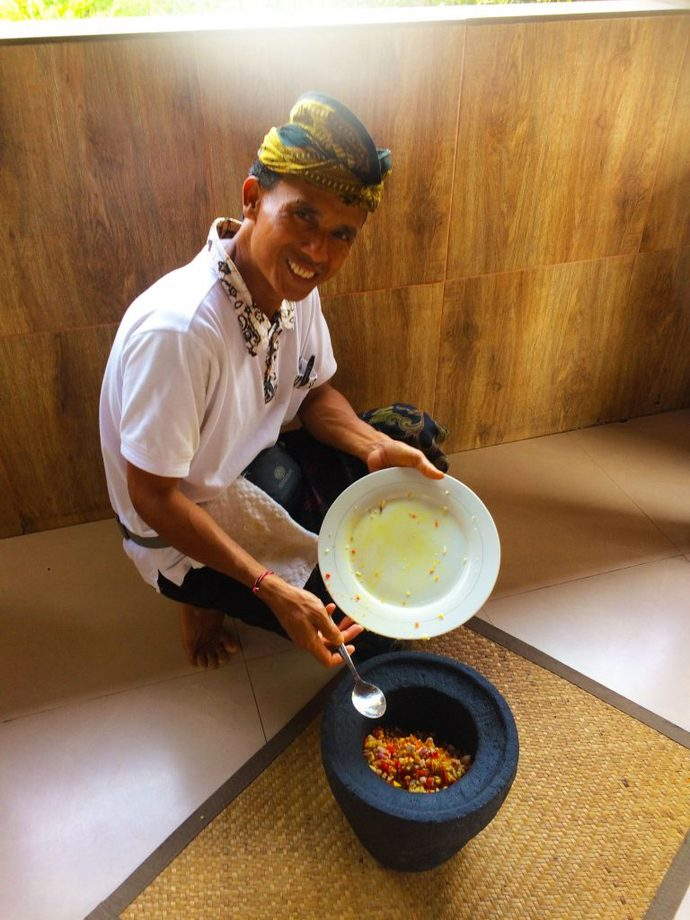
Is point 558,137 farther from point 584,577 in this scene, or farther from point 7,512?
point 7,512

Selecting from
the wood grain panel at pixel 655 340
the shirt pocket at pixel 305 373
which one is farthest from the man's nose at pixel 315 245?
the wood grain panel at pixel 655 340

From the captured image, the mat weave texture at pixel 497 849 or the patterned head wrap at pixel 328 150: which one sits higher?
the patterned head wrap at pixel 328 150

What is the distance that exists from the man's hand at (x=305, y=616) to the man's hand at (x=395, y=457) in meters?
0.33

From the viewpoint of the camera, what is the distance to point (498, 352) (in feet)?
6.58

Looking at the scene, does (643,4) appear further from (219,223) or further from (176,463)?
(176,463)

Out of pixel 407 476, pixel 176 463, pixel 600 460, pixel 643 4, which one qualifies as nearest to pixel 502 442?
pixel 600 460

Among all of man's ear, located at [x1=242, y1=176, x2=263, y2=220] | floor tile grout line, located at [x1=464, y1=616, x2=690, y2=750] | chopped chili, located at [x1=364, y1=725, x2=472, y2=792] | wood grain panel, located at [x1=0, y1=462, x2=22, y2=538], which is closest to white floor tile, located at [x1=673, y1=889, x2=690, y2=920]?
floor tile grout line, located at [x1=464, y1=616, x2=690, y2=750]

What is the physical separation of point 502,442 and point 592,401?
29 centimetres

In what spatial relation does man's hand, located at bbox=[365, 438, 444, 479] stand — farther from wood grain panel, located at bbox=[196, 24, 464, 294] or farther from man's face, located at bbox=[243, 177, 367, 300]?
wood grain panel, located at bbox=[196, 24, 464, 294]

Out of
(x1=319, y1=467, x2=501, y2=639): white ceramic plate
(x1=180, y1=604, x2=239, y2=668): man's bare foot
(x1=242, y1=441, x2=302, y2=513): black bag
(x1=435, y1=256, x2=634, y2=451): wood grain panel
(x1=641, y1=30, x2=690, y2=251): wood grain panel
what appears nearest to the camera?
(x1=319, y1=467, x2=501, y2=639): white ceramic plate

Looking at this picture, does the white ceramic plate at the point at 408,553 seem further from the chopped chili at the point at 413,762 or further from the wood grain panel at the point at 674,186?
the wood grain panel at the point at 674,186

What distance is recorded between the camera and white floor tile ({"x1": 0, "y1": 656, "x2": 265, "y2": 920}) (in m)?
1.27

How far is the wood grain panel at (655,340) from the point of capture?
2018 mm

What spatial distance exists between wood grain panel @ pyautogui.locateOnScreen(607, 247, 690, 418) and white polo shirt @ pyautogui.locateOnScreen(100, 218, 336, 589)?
3.46 ft
